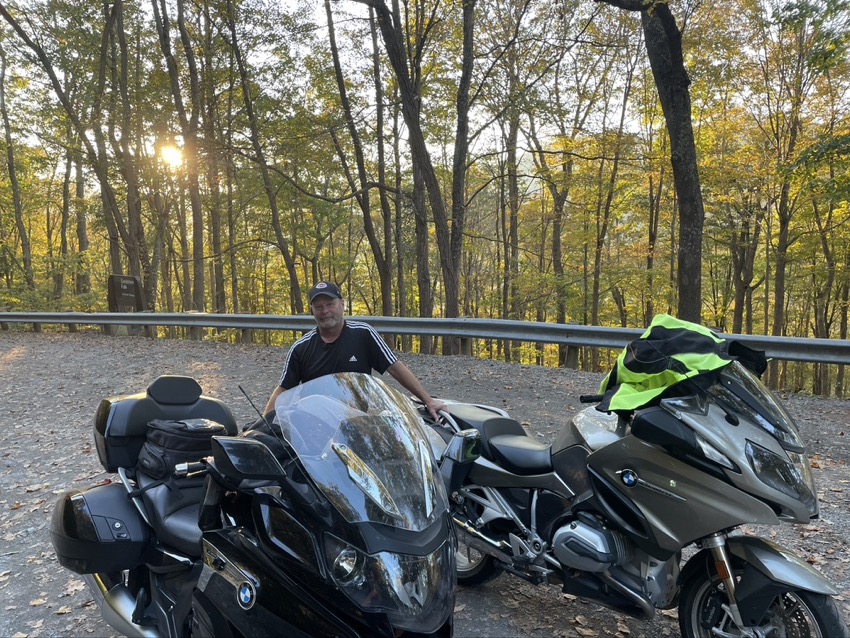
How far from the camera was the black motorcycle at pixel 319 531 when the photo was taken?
1.53 meters

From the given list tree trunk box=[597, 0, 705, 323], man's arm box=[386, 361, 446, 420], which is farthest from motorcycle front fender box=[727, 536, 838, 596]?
tree trunk box=[597, 0, 705, 323]

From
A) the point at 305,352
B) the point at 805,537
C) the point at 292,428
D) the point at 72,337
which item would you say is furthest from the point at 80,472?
the point at 72,337

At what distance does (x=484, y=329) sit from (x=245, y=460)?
7155 millimetres

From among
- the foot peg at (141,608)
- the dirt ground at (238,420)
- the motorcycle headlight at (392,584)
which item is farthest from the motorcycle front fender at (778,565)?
the foot peg at (141,608)

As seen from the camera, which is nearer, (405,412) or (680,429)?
(405,412)

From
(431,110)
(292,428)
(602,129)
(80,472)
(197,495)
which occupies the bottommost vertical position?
(80,472)

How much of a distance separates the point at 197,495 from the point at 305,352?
5.02 feet

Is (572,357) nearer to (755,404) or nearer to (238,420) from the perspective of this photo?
(238,420)

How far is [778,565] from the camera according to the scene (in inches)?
87.1

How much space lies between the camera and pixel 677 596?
256 centimetres

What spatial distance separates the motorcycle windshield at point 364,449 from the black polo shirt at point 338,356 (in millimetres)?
1824

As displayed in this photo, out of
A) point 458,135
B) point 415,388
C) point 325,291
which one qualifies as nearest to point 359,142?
point 458,135

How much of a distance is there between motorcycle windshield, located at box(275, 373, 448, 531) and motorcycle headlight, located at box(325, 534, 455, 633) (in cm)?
10

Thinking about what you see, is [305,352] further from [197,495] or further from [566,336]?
[566,336]
